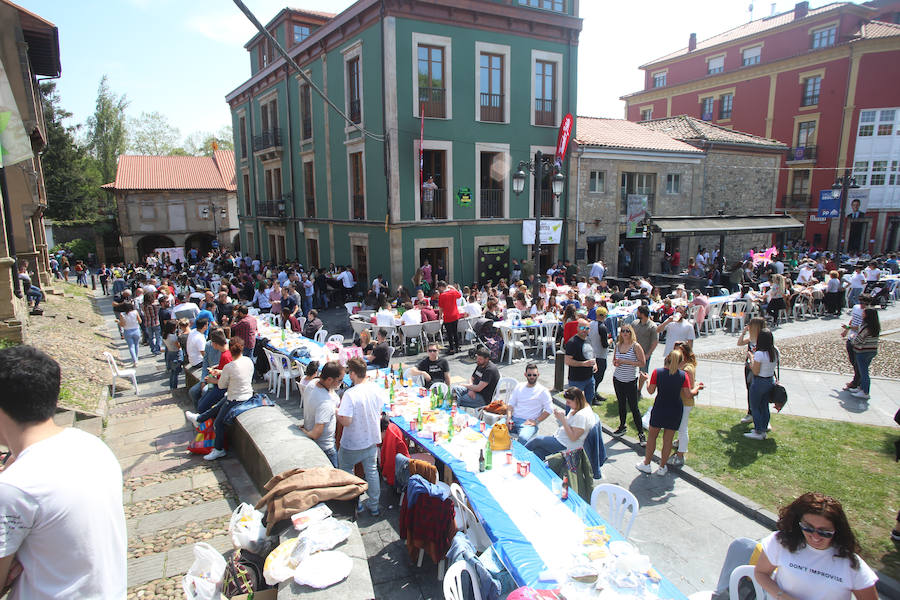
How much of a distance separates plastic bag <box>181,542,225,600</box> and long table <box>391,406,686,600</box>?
6.60 feet

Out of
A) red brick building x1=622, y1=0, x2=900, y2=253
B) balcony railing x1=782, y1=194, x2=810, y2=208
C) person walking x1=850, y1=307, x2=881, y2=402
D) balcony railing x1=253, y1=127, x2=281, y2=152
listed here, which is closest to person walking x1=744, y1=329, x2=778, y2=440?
person walking x1=850, y1=307, x2=881, y2=402

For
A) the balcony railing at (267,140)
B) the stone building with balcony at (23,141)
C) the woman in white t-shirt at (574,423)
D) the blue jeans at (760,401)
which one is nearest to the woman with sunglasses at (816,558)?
the woman in white t-shirt at (574,423)

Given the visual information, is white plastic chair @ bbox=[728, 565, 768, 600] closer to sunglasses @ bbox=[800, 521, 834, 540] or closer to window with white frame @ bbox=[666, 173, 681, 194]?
sunglasses @ bbox=[800, 521, 834, 540]

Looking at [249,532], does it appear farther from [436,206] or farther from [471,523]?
[436,206]

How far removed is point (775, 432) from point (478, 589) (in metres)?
5.98

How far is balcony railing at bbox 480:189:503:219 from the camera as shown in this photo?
778 inches

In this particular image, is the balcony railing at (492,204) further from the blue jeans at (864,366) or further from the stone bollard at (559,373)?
the blue jeans at (864,366)

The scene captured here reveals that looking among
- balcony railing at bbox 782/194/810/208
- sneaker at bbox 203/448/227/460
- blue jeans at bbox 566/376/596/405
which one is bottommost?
sneaker at bbox 203/448/227/460

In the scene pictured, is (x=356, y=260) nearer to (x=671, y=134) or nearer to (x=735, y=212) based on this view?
(x=671, y=134)

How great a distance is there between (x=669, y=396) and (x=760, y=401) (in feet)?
6.31

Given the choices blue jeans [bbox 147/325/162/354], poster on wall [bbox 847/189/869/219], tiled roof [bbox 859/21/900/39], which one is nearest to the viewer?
blue jeans [bbox 147/325/162/354]

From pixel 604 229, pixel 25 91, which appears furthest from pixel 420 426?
pixel 604 229

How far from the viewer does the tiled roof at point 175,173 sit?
125 feet

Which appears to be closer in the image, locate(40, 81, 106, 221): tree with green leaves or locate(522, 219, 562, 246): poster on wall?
locate(522, 219, 562, 246): poster on wall
